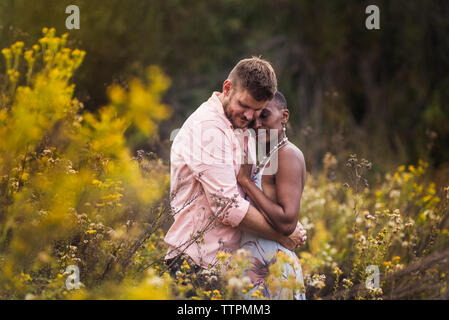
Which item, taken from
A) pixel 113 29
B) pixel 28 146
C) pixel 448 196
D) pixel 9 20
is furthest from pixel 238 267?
pixel 113 29

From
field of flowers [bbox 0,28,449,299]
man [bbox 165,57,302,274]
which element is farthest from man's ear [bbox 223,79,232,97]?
field of flowers [bbox 0,28,449,299]

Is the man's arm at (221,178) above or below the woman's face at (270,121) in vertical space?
below

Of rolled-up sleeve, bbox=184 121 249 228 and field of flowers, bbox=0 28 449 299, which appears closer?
field of flowers, bbox=0 28 449 299

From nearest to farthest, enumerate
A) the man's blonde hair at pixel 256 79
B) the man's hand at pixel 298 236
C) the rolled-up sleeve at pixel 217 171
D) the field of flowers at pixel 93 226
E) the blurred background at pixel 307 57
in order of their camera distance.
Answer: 1. the field of flowers at pixel 93 226
2. the rolled-up sleeve at pixel 217 171
3. the man's blonde hair at pixel 256 79
4. the man's hand at pixel 298 236
5. the blurred background at pixel 307 57

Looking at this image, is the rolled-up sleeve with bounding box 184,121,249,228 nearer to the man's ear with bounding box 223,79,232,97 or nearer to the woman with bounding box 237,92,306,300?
the woman with bounding box 237,92,306,300

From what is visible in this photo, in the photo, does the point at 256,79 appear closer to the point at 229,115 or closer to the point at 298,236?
the point at 229,115

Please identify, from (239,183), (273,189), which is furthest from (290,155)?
(239,183)

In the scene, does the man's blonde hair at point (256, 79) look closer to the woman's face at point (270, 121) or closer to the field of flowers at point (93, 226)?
the woman's face at point (270, 121)

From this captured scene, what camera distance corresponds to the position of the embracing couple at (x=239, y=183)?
9.40ft

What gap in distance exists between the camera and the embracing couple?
9.40 ft

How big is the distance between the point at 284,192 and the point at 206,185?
1.41ft

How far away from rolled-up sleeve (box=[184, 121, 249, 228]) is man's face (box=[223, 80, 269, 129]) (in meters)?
0.16

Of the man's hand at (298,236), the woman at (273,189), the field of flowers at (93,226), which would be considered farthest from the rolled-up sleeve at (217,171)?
the man's hand at (298,236)

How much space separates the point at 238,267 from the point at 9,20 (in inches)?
147
